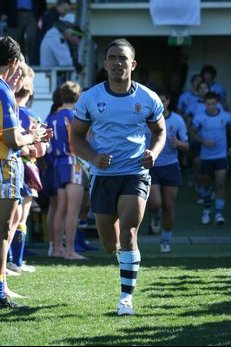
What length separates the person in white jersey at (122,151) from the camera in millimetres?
7812

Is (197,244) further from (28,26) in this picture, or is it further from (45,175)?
(28,26)

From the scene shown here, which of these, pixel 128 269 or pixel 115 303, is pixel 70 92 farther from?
pixel 128 269

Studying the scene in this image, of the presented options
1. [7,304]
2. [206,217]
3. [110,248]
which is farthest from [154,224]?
[7,304]

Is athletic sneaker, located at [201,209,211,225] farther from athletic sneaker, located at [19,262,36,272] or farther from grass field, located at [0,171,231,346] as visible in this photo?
athletic sneaker, located at [19,262,36,272]

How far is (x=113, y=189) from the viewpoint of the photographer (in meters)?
7.89

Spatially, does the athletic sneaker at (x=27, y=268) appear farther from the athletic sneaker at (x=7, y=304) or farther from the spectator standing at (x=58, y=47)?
the spectator standing at (x=58, y=47)

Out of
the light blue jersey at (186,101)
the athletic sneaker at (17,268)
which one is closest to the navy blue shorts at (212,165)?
the light blue jersey at (186,101)

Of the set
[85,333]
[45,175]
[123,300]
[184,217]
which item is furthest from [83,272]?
[184,217]

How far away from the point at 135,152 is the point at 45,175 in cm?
426

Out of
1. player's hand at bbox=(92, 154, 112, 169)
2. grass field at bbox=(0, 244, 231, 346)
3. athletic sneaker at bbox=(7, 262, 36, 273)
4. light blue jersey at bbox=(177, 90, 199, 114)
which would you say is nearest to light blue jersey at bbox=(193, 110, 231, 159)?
grass field at bbox=(0, 244, 231, 346)

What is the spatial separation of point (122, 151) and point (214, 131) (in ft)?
26.3

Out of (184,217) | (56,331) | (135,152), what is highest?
(135,152)

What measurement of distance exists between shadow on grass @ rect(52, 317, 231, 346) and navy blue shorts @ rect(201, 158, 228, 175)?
27.2 feet

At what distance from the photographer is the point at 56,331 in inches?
283
